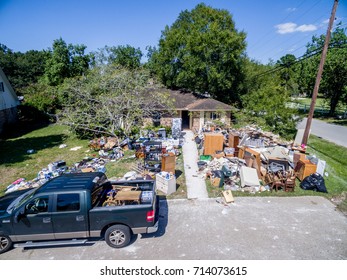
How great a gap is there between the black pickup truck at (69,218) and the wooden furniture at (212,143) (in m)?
8.26

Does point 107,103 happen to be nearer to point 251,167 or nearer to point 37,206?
point 251,167

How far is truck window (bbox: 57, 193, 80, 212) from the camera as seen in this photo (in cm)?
572

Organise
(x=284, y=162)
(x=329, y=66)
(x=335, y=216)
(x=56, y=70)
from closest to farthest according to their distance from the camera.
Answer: (x=335, y=216) < (x=284, y=162) < (x=329, y=66) < (x=56, y=70)

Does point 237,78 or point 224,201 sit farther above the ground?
point 237,78

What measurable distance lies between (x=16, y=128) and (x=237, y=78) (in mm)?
27001

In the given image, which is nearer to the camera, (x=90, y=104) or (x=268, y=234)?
(x=268, y=234)

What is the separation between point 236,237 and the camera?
6559 mm

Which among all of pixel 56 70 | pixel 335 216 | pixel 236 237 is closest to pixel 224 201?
pixel 236 237

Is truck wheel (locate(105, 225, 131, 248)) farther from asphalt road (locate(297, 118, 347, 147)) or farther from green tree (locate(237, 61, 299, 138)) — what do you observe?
asphalt road (locate(297, 118, 347, 147))

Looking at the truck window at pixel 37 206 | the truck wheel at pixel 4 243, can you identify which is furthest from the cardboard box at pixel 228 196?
the truck wheel at pixel 4 243

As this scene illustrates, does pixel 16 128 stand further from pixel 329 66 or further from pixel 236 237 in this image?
pixel 329 66

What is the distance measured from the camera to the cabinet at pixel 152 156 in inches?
455

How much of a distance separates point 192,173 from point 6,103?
78.8 ft

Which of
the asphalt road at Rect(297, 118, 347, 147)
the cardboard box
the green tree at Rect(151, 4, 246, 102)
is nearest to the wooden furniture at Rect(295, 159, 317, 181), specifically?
the cardboard box
